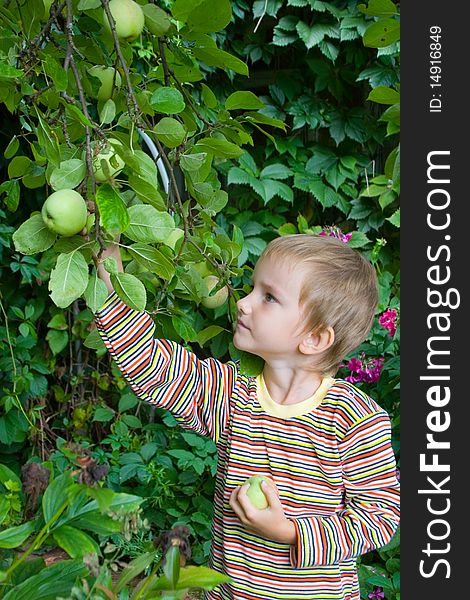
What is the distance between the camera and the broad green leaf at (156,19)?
1050 mm

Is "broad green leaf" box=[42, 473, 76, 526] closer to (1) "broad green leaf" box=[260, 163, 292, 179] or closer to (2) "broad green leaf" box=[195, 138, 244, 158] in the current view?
(2) "broad green leaf" box=[195, 138, 244, 158]

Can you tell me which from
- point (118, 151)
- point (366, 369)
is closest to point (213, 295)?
point (118, 151)

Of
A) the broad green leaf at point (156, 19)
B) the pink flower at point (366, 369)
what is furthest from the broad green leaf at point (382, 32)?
the pink flower at point (366, 369)

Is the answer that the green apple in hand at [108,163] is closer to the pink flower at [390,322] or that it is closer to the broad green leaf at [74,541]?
the broad green leaf at [74,541]

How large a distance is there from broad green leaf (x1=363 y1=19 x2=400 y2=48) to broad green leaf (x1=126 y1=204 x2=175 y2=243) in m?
0.49

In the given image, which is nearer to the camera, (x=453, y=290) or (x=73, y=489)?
(x=73, y=489)

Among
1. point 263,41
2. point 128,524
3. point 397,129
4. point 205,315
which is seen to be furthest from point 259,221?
point 128,524

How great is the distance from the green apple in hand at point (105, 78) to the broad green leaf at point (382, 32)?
39cm

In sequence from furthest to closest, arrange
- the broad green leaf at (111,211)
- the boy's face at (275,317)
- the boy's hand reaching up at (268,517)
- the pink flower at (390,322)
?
the pink flower at (390,322) → the boy's face at (275,317) → the boy's hand reaching up at (268,517) → the broad green leaf at (111,211)

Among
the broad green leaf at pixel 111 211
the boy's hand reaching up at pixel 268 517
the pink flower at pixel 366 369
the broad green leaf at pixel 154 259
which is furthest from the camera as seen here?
the pink flower at pixel 366 369

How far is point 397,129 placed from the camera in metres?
1.22

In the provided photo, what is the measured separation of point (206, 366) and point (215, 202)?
0.89 feet

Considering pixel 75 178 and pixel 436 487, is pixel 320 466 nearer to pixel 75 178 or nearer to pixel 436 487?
pixel 436 487

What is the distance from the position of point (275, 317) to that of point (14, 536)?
0.62m
